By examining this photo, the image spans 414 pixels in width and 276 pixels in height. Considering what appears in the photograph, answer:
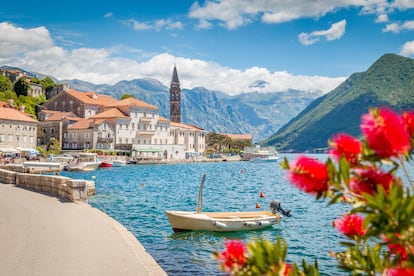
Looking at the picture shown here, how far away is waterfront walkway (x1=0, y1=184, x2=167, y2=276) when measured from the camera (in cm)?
903

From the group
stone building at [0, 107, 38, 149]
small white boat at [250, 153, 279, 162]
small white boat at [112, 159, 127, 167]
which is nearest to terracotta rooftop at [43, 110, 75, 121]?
stone building at [0, 107, 38, 149]

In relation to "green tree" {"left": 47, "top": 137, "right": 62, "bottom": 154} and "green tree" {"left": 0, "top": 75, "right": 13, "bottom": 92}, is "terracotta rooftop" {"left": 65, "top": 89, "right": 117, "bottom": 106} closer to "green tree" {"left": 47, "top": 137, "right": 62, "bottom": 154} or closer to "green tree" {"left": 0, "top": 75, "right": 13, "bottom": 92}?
"green tree" {"left": 0, "top": 75, "right": 13, "bottom": 92}

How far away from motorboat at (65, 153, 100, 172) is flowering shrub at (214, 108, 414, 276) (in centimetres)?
7088

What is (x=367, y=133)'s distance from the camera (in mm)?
2523

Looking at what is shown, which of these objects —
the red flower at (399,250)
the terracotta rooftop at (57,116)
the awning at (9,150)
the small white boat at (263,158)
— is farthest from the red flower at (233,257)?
the small white boat at (263,158)

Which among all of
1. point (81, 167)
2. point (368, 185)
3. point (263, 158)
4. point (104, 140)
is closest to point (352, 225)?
point (368, 185)

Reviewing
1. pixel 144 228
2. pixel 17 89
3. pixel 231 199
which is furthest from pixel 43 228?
pixel 17 89

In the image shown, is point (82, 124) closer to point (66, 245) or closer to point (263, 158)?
point (263, 158)

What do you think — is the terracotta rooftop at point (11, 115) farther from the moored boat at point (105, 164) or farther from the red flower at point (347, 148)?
the red flower at point (347, 148)

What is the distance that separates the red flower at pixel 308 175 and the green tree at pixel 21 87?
12013cm

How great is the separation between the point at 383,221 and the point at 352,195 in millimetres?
285

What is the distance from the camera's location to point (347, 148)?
9.12 ft

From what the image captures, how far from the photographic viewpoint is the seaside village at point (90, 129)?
82169 millimetres

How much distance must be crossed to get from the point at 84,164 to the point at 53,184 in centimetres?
5074
